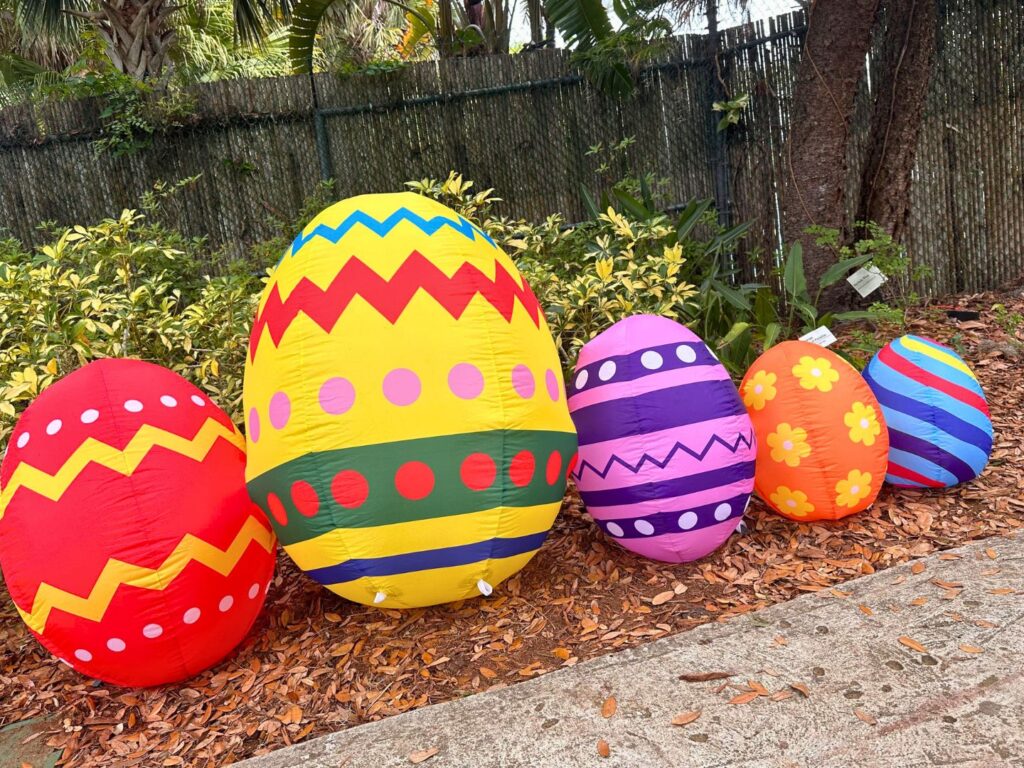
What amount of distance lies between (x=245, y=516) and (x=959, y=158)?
623 cm

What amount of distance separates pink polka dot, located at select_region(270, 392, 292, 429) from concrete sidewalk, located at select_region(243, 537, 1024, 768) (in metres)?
0.95

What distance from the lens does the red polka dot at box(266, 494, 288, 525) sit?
2482 millimetres

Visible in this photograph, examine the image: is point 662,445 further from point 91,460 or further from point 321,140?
point 321,140

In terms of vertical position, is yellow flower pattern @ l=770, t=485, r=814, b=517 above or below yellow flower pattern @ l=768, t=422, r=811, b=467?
below

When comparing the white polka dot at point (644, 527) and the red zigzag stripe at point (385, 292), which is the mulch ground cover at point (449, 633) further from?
the red zigzag stripe at point (385, 292)

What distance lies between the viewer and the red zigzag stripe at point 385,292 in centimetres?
246

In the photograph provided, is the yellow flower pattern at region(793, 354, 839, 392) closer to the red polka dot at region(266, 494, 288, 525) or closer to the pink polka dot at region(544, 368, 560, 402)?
the pink polka dot at region(544, 368, 560, 402)

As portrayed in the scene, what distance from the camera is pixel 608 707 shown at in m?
2.18

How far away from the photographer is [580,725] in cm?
213

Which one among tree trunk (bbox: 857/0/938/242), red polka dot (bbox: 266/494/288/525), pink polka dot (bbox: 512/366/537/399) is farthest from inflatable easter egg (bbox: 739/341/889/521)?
tree trunk (bbox: 857/0/938/242)

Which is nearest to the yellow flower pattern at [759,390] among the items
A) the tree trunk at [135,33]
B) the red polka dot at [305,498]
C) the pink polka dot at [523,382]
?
the pink polka dot at [523,382]

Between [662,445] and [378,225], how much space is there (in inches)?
50.4

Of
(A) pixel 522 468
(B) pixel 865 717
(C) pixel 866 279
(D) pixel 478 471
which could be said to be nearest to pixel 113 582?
(D) pixel 478 471

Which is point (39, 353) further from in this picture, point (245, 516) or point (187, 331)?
point (245, 516)
